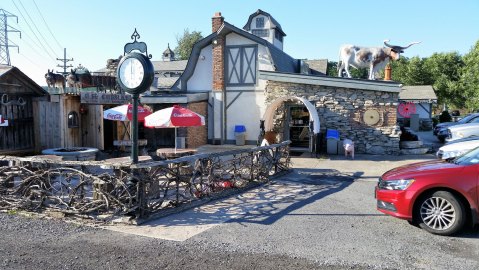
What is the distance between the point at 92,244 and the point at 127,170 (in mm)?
1459

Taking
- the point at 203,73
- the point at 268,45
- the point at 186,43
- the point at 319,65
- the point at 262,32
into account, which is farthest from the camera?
the point at 186,43

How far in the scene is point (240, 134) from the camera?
701 inches

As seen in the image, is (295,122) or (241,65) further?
(241,65)

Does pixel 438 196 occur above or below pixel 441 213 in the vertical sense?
above

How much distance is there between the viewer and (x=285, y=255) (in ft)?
16.6

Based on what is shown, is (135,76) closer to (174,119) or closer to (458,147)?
(174,119)

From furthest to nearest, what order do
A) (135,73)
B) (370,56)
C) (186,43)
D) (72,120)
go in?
(186,43)
(370,56)
(72,120)
(135,73)

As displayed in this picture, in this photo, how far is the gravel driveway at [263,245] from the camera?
4805 millimetres

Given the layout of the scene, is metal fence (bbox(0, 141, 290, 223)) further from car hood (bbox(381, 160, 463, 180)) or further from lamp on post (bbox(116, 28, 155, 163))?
car hood (bbox(381, 160, 463, 180))

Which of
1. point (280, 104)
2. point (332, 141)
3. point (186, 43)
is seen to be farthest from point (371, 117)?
point (186, 43)

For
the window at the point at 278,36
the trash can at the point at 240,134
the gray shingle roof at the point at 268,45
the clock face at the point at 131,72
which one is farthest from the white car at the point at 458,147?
the window at the point at 278,36

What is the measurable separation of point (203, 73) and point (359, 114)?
7.57 m

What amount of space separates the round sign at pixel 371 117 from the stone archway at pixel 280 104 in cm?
188

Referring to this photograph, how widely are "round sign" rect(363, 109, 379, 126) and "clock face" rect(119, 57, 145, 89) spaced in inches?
416
